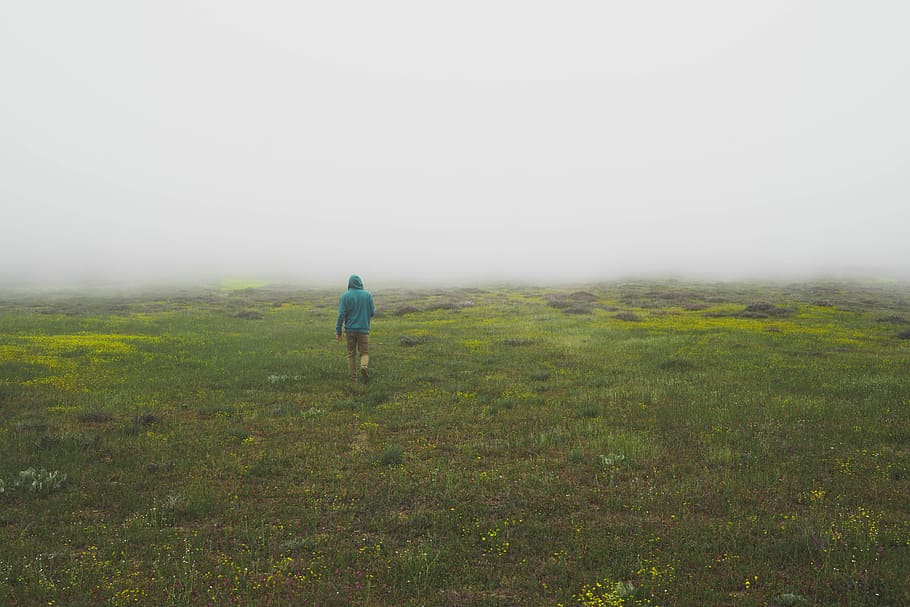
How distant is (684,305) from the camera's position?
44625mm

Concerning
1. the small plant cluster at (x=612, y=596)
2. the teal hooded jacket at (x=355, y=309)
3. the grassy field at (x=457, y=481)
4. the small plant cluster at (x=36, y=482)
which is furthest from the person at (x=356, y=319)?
the small plant cluster at (x=612, y=596)

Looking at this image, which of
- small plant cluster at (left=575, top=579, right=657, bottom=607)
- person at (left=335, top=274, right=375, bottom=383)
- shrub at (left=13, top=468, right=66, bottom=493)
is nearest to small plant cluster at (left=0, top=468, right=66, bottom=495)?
shrub at (left=13, top=468, right=66, bottom=493)

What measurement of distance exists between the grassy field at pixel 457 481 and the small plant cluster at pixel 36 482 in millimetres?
49

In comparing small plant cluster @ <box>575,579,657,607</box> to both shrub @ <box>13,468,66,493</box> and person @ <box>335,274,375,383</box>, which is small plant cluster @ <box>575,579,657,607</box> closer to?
shrub @ <box>13,468,66,493</box>

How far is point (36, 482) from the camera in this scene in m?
8.91

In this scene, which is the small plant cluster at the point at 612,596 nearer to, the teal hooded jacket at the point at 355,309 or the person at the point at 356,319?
the person at the point at 356,319

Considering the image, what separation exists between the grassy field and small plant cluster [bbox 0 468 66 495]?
5 cm

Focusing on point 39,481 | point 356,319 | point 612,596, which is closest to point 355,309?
point 356,319

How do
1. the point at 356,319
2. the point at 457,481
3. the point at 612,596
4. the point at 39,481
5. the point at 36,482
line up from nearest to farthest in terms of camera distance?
the point at 612,596
the point at 36,482
the point at 39,481
the point at 457,481
the point at 356,319

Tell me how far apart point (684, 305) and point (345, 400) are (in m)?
38.4

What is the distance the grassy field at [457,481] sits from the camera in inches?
256

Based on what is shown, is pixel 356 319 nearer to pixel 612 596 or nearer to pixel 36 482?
pixel 36 482

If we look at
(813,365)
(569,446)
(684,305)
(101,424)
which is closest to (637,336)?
(813,365)

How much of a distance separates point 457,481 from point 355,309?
31.2 ft
